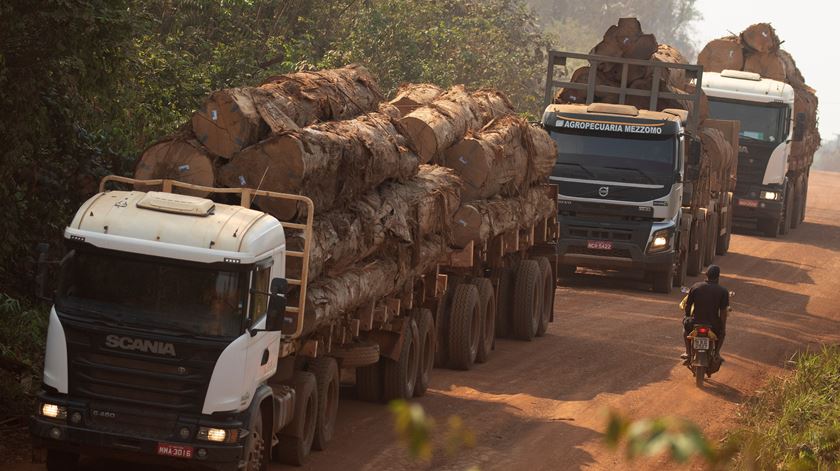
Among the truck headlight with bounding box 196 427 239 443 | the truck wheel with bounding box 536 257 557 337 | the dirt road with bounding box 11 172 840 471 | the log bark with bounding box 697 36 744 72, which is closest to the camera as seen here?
the truck headlight with bounding box 196 427 239 443

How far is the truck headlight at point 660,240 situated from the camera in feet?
72.0

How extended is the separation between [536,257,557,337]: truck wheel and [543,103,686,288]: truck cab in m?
3.21

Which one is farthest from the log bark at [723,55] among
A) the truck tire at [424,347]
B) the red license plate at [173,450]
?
the red license plate at [173,450]

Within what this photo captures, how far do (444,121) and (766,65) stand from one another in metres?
19.6

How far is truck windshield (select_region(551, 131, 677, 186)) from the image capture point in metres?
21.3

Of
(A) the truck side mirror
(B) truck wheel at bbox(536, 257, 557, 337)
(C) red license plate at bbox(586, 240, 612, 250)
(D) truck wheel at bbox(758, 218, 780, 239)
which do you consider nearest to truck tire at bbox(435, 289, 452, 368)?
(B) truck wheel at bbox(536, 257, 557, 337)

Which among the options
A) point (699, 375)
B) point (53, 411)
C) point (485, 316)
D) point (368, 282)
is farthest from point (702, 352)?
point (53, 411)

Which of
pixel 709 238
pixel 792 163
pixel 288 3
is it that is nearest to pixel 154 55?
pixel 288 3

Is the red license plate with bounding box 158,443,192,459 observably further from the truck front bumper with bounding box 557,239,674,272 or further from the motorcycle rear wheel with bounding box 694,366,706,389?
the truck front bumper with bounding box 557,239,674,272

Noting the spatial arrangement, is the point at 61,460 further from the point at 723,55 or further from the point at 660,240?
the point at 723,55

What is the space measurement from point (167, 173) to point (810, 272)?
22.1 m

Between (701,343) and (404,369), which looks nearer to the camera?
(404,369)

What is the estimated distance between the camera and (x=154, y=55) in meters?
18.8

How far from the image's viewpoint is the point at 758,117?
30234 mm
